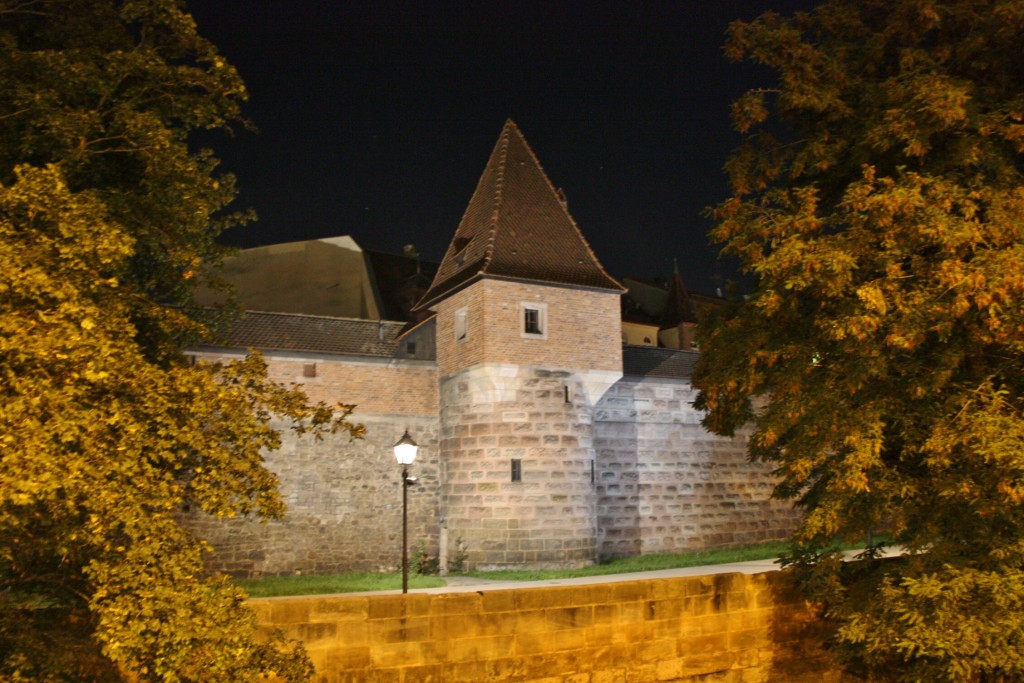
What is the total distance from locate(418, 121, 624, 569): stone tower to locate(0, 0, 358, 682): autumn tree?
12.1 meters

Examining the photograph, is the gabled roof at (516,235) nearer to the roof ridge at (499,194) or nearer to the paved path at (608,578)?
the roof ridge at (499,194)

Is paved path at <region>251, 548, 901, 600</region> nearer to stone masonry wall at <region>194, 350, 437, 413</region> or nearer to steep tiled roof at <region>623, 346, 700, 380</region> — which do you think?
stone masonry wall at <region>194, 350, 437, 413</region>

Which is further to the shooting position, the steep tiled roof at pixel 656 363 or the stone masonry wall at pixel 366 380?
the steep tiled roof at pixel 656 363

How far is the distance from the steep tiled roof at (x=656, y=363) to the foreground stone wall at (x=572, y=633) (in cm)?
1396

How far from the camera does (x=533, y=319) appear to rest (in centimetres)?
2091

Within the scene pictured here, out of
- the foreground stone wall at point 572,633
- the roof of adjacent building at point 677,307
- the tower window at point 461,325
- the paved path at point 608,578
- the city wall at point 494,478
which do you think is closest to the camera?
the foreground stone wall at point 572,633

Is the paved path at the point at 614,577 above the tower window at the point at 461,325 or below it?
below

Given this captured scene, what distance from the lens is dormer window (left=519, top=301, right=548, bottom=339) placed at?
67.7 feet

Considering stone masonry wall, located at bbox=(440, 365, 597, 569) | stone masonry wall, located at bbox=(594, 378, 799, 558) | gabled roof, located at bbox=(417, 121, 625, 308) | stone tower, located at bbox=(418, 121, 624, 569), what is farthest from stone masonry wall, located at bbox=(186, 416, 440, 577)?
stone masonry wall, located at bbox=(594, 378, 799, 558)

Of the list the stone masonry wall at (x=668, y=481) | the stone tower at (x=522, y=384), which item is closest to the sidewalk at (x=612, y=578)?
the stone tower at (x=522, y=384)

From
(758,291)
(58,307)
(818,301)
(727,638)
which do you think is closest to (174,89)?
(58,307)

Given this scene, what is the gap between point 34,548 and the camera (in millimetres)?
6590

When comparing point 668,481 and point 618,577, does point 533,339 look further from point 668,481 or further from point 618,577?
point 668,481

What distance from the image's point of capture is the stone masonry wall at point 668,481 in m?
24.0
